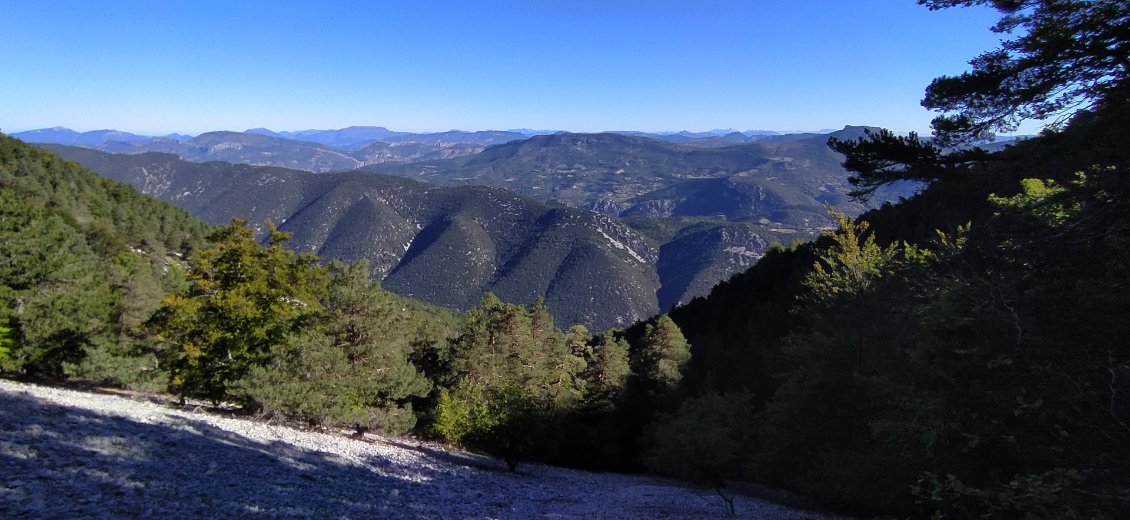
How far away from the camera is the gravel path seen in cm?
1004

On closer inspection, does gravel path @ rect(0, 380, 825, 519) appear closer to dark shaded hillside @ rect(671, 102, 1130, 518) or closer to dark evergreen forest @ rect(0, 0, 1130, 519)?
dark evergreen forest @ rect(0, 0, 1130, 519)

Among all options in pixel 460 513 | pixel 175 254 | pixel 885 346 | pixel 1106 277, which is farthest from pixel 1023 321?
pixel 175 254

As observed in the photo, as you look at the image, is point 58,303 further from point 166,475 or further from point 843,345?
point 843,345

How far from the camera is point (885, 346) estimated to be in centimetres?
1878

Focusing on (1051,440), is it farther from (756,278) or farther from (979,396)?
(756,278)

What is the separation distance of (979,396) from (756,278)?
7607 cm

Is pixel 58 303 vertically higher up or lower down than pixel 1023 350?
lower down

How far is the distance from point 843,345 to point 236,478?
776 inches

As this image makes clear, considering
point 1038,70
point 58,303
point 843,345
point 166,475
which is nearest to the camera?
point 1038,70

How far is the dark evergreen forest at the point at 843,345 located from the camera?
7555mm

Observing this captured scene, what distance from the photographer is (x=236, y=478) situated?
43.9 feet

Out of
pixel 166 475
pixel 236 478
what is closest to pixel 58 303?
pixel 236 478

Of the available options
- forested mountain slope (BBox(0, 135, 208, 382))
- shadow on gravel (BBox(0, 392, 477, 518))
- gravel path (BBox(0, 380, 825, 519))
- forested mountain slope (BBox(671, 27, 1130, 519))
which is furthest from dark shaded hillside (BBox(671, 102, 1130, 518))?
forested mountain slope (BBox(0, 135, 208, 382))

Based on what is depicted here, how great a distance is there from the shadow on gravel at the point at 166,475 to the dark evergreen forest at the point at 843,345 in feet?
19.7
